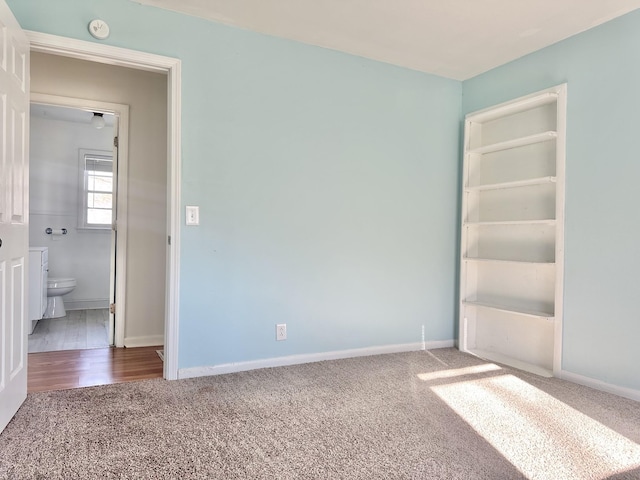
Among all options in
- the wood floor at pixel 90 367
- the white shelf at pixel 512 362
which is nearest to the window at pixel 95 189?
the wood floor at pixel 90 367

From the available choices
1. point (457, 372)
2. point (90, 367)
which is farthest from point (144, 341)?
point (457, 372)

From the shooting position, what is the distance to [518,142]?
3.22 meters

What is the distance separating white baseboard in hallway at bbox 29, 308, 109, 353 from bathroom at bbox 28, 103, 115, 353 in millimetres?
77

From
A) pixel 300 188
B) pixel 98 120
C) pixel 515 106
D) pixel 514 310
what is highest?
pixel 98 120

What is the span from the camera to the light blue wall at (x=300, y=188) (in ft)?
9.10

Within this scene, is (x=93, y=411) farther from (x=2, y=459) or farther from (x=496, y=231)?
(x=496, y=231)

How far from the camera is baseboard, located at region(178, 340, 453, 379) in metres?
2.80

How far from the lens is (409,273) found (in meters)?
3.58

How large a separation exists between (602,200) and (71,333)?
4482mm

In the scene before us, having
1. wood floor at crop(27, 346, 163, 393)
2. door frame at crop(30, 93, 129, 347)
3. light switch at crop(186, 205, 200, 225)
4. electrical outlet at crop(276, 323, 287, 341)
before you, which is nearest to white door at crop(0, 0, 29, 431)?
wood floor at crop(27, 346, 163, 393)

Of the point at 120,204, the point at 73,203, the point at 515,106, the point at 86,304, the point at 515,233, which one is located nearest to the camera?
the point at 515,106

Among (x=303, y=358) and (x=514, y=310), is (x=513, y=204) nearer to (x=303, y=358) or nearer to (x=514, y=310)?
(x=514, y=310)

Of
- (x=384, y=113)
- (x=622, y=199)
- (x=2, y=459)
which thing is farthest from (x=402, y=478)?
(x=384, y=113)

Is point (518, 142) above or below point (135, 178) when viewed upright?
above
